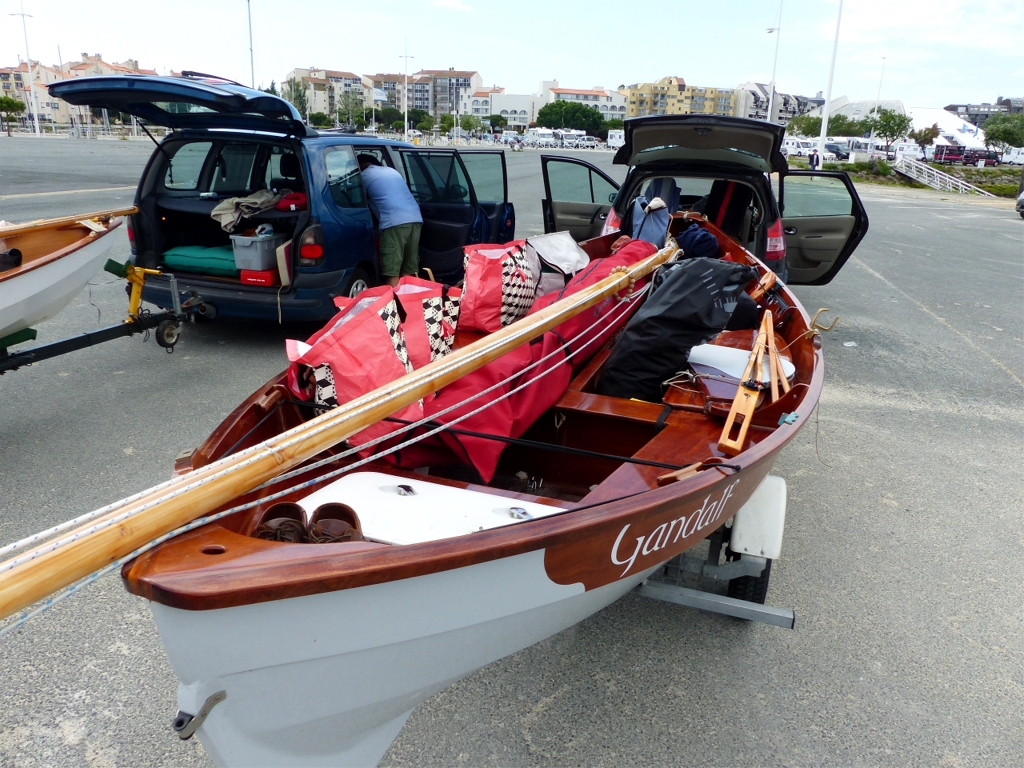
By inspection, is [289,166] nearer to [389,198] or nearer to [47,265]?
[389,198]

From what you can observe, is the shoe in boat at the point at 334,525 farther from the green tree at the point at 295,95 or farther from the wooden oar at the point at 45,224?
the green tree at the point at 295,95

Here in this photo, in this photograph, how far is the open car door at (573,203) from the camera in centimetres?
823

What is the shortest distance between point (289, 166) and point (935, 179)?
143 feet

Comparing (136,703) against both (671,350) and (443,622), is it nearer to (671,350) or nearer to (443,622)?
(443,622)

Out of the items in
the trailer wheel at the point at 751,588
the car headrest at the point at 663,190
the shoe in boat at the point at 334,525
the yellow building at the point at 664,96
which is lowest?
the trailer wheel at the point at 751,588

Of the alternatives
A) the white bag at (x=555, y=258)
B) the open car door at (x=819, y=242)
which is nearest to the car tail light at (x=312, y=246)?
the white bag at (x=555, y=258)

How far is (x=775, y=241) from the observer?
6.86 m

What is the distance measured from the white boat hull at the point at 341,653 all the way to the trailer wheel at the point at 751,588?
123cm

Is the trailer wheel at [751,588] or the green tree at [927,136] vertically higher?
the green tree at [927,136]

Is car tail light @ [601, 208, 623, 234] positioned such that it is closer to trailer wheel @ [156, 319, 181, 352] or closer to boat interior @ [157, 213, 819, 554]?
boat interior @ [157, 213, 819, 554]

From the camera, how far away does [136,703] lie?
2523mm

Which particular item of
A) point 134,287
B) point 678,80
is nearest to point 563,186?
point 134,287

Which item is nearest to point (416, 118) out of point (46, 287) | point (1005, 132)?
point (1005, 132)

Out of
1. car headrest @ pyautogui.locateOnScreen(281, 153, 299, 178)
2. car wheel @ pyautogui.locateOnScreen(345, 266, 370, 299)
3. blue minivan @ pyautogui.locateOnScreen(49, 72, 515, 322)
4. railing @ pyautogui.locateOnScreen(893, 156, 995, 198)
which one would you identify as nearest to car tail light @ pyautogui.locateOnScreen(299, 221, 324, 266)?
blue minivan @ pyautogui.locateOnScreen(49, 72, 515, 322)
